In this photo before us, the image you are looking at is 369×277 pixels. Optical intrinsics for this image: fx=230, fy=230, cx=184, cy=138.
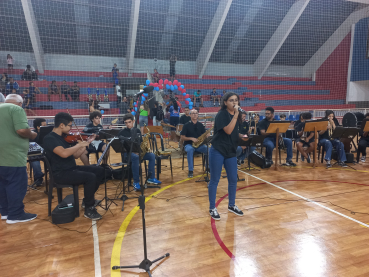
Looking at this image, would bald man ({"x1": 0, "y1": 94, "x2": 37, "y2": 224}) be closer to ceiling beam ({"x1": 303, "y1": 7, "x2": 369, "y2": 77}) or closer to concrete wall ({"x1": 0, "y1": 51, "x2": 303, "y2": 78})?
concrete wall ({"x1": 0, "y1": 51, "x2": 303, "y2": 78})

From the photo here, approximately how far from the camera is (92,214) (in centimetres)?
324

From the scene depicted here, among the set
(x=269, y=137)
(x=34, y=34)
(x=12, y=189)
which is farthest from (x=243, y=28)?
(x=12, y=189)

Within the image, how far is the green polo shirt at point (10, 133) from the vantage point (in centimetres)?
300

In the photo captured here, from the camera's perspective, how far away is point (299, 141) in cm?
617

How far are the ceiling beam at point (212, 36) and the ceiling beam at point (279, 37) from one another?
4.44 meters

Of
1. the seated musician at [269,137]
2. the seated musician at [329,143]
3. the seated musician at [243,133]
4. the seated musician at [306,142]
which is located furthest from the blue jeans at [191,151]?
the seated musician at [329,143]

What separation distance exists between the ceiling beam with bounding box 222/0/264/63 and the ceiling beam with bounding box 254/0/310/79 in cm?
206

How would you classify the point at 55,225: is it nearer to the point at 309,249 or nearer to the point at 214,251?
the point at 214,251

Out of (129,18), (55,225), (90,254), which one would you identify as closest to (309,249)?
(90,254)

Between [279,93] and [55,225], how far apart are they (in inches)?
650

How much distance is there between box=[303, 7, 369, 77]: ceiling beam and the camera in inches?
607

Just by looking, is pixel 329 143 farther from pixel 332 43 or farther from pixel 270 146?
pixel 332 43

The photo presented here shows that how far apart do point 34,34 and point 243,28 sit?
39.7ft

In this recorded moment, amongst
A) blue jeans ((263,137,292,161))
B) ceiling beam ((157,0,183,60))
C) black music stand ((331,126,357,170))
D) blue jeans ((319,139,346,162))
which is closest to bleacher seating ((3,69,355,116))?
ceiling beam ((157,0,183,60))
